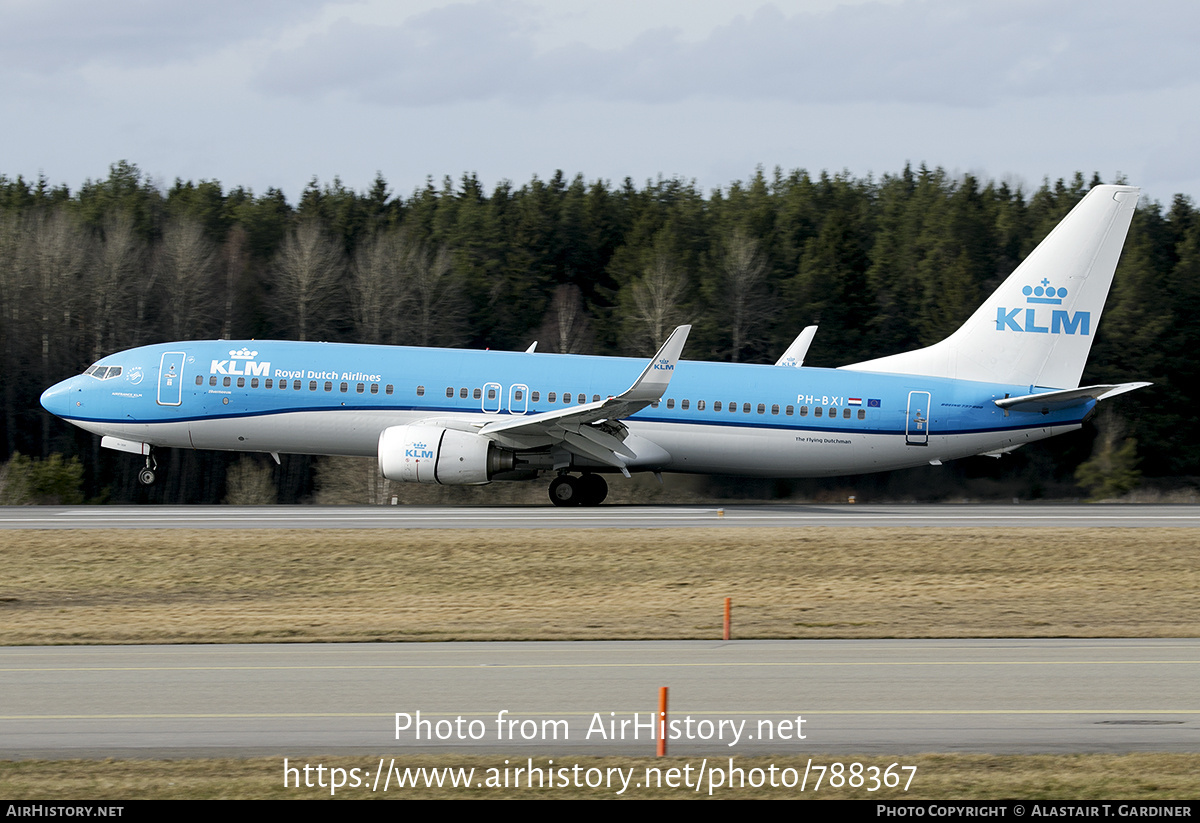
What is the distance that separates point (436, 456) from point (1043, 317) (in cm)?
1671

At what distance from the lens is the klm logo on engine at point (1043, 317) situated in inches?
1297

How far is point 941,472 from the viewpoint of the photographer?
3806cm

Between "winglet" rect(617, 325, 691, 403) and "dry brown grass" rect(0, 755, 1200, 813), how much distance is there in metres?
18.1

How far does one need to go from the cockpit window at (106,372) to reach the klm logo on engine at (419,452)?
8785 millimetres

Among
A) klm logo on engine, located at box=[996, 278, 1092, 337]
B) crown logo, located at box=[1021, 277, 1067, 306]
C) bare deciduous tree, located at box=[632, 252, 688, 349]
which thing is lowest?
klm logo on engine, located at box=[996, 278, 1092, 337]

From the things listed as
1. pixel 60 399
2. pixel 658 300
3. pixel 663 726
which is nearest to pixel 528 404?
pixel 60 399

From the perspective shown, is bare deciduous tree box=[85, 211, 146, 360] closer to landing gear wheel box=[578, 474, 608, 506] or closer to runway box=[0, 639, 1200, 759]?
landing gear wheel box=[578, 474, 608, 506]

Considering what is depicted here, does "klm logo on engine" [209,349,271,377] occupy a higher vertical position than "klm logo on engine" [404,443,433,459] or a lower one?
higher

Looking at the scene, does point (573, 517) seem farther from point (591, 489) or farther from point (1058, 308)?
point (1058, 308)

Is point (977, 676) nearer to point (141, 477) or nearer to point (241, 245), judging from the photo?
point (141, 477)

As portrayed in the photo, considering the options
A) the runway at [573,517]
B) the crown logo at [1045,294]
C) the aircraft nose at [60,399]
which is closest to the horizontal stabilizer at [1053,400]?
the crown logo at [1045,294]

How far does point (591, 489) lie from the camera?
1278 inches

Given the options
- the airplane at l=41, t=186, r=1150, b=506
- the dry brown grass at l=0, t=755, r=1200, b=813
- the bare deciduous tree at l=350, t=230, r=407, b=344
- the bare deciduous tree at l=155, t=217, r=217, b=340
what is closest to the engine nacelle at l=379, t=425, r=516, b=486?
the airplane at l=41, t=186, r=1150, b=506

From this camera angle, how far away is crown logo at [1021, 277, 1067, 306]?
109ft
